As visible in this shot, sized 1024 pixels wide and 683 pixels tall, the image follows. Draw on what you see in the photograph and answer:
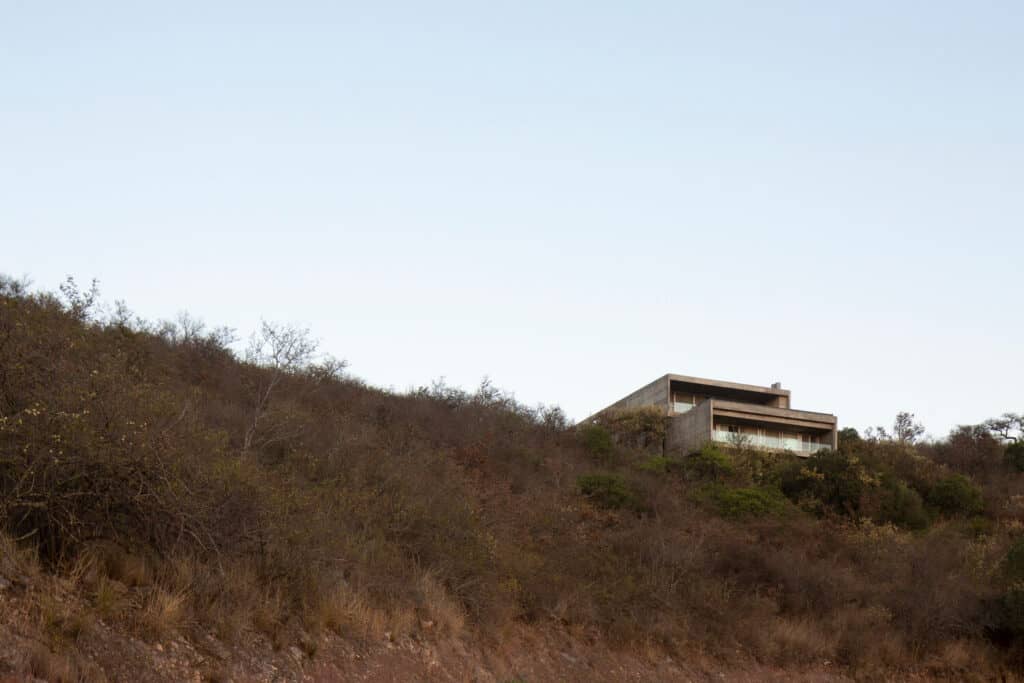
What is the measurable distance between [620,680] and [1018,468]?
3221cm

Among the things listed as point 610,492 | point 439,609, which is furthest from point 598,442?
point 439,609

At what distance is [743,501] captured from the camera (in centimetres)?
2872

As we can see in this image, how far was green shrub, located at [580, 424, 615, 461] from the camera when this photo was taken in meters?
33.4

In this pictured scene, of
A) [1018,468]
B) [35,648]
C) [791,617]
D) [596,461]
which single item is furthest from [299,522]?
[1018,468]

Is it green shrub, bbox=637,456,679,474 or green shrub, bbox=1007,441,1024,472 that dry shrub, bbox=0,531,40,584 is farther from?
green shrub, bbox=1007,441,1024,472

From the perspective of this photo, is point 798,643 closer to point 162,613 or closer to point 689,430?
point 162,613

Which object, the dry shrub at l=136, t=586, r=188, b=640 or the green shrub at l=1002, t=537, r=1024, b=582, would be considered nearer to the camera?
the dry shrub at l=136, t=586, r=188, b=640

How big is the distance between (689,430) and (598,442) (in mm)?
6783

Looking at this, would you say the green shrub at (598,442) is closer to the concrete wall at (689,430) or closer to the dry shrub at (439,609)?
the concrete wall at (689,430)

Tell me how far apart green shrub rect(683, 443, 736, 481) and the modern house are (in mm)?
2999

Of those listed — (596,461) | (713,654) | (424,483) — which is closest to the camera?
(713,654)

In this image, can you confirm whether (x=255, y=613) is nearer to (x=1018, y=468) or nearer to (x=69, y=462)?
(x=69, y=462)

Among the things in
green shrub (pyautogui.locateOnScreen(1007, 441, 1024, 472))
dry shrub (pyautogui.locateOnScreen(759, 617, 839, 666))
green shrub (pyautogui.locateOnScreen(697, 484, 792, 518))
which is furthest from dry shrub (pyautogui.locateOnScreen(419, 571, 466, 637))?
green shrub (pyautogui.locateOnScreen(1007, 441, 1024, 472))

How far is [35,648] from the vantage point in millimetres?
8594
